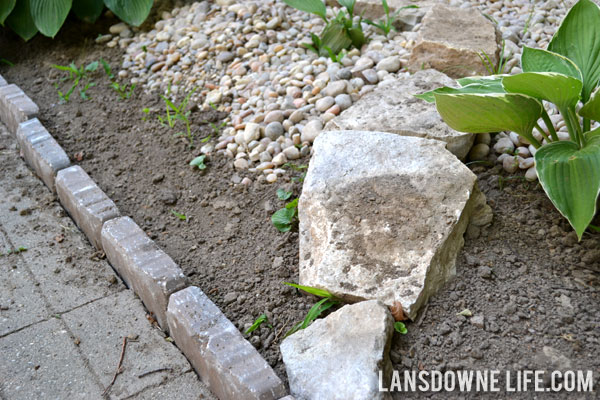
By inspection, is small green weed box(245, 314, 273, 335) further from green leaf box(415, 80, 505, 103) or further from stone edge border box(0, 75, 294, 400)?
green leaf box(415, 80, 505, 103)

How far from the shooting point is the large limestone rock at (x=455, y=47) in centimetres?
264

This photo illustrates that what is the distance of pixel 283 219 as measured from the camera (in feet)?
7.41

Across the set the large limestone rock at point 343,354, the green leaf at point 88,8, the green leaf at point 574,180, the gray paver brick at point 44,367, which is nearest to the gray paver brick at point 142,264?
the gray paver brick at point 44,367

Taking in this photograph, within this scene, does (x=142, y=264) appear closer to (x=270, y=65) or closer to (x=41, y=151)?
(x=41, y=151)

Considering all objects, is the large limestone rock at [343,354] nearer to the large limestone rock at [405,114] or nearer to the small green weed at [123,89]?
the large limestone rock at [405,114]

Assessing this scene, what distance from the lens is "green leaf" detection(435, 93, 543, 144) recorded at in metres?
1.84

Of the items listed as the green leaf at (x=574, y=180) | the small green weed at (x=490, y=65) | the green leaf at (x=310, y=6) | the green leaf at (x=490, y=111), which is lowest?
the small green weed at (x=490, y=65)

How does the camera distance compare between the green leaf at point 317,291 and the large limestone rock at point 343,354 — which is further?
the green leaf at point 317,291

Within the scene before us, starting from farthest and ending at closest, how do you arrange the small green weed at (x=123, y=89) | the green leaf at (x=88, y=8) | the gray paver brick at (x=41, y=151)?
the green leaf at (x=88, y=8) < the small green weed at (x=123, y=89) < the gray paver brick at (x=41, y=151)

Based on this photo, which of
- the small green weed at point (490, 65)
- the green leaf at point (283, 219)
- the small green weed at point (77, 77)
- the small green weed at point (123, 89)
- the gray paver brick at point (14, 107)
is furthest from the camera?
the small green weed at point (77, 77)

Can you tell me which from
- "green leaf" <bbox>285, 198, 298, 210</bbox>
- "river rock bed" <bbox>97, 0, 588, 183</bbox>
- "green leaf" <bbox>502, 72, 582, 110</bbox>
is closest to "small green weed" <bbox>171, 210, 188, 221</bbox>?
"river rock bed" <bbox>97, 0, 588, 183</bbox>

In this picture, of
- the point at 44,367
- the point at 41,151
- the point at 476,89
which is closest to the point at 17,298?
the point at 44,367

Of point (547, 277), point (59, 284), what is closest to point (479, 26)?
point (547, 277)

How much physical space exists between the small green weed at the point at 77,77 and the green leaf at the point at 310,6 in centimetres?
117
